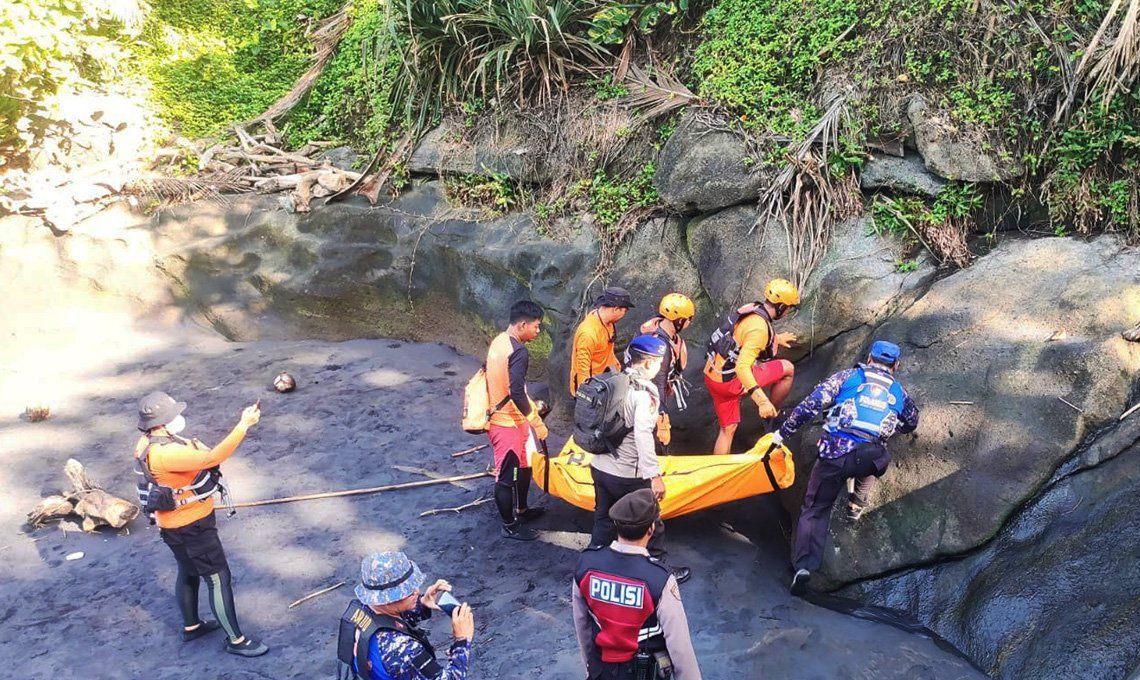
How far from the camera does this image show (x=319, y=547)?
6.20 m

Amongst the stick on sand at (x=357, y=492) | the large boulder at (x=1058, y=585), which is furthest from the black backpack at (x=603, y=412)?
the stick on sand at (x=357, y=492)

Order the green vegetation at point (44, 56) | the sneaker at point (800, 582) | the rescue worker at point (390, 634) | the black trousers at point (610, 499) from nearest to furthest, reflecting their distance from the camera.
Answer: the rescue worker at point (390, 634)
the black trousers at point (610, 499)
the sneaker at point (800, 582)
the green vegetation at point (44, 56)

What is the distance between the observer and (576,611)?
3490 millimetres

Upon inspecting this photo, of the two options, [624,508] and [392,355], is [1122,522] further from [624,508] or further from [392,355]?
[392,355]

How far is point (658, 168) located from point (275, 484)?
4.58 meters

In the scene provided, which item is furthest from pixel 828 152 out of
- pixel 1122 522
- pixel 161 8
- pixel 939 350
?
pixel 161 8

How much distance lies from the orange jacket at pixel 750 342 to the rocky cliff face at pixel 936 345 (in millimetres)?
670

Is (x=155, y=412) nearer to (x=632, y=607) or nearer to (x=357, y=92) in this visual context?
(x=632, y=607)

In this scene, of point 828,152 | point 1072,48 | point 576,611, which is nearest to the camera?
point 576,611

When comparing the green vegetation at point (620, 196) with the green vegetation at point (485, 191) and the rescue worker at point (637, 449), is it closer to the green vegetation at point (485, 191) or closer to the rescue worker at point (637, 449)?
the green vegetation at point (485, 191)

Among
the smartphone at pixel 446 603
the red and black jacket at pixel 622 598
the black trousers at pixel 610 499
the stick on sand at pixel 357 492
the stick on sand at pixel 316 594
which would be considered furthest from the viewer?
the stick on sand at pixel 357 492

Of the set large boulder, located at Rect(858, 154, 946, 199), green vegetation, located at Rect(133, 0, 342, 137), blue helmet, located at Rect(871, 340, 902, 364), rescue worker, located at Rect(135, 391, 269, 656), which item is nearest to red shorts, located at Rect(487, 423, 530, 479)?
rescue worker, located at Rect(135, 391, 269, 656)

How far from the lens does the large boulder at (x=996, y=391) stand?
4953 mm

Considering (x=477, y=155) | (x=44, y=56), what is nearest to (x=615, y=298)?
(x=477, y=155)
